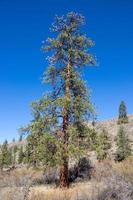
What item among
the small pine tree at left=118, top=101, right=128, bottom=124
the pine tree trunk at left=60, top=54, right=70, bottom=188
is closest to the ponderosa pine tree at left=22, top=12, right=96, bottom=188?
the pine tree trunk at left=60, top=54, right=70, bottom=188

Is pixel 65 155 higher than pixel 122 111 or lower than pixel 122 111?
lower

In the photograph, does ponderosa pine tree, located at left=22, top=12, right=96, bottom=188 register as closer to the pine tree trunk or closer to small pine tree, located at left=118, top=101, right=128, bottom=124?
the pine tree trunk

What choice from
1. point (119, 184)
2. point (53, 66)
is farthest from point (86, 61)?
point (119, 184)

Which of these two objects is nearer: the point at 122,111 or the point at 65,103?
the point at 65,103

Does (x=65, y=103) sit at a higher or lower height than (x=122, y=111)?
lower

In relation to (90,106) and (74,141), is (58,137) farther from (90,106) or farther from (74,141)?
(90,106)

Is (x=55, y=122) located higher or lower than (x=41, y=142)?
higher

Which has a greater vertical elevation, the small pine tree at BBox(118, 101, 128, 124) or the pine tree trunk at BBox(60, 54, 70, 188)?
the small pine tree at BBox(118, 101, 128, 124)

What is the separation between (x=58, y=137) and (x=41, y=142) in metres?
1.12

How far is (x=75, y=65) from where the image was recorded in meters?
21.9

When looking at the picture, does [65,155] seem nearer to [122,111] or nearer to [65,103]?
[65,103]

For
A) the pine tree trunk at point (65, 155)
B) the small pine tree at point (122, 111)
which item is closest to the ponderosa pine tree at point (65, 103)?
the pine tree trunk at point (65, 155)

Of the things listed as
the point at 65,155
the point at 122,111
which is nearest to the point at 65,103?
the point at 65,155

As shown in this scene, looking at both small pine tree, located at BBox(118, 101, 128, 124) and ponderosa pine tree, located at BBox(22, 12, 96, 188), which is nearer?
ponderosa pine tree, located at BBox(22, 12, 96, 188)
